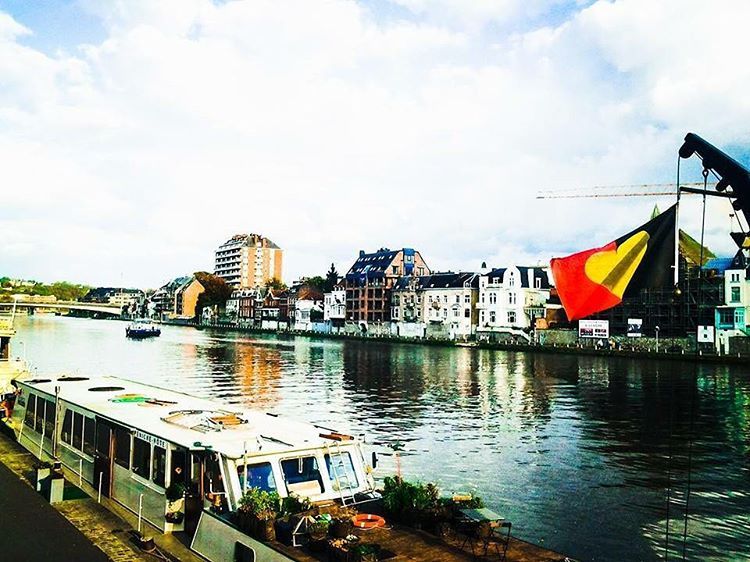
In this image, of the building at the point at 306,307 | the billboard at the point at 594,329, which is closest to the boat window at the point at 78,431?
the billboard at the point at 594,329

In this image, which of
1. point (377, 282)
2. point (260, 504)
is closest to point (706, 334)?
point (377, 282)

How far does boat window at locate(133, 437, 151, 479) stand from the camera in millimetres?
14476

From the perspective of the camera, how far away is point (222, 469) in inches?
490

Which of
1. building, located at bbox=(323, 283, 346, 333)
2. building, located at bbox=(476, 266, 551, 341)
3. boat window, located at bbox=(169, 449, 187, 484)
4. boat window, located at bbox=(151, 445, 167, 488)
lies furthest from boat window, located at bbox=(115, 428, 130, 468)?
building, located at bbox=(323, 283, 346, 333)

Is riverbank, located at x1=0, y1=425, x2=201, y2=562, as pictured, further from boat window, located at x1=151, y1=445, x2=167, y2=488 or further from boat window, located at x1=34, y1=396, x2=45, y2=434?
boat window, located at x1=34, y1=396, x2=45, y2=434

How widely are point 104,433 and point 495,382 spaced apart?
51013 millimetres

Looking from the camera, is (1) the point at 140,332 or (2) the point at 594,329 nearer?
(2) the point at 594,329

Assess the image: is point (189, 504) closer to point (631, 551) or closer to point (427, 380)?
point (631, 551)

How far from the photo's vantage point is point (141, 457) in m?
14.8

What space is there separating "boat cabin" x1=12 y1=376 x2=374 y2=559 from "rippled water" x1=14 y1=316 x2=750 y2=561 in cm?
672

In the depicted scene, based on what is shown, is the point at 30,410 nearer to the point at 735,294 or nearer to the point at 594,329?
the point at 735,294

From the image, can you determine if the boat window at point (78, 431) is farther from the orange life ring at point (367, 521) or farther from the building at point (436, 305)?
the building at point (436, 305)

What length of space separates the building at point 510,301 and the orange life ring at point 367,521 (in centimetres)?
11880

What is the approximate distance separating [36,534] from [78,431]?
493 centimetres
